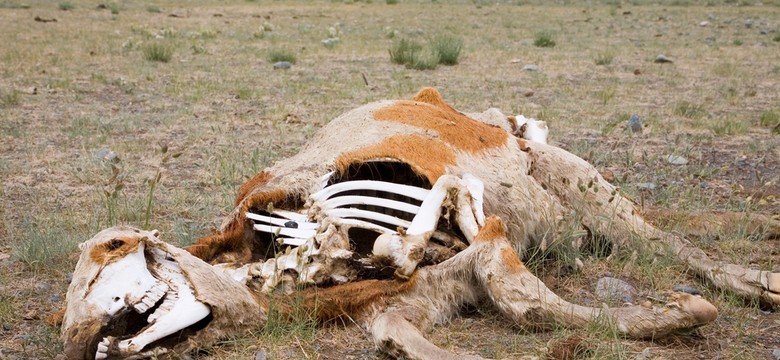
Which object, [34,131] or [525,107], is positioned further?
[525,107]

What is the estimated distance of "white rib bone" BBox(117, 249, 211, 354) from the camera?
2842mm

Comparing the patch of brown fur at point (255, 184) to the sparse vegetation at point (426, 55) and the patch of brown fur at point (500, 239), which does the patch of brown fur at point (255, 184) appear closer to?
the patch of brown fur at point (500, 239)

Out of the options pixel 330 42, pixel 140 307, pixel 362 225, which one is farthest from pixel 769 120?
pixel 330 42

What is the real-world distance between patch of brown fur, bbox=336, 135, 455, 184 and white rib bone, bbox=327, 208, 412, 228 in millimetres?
274

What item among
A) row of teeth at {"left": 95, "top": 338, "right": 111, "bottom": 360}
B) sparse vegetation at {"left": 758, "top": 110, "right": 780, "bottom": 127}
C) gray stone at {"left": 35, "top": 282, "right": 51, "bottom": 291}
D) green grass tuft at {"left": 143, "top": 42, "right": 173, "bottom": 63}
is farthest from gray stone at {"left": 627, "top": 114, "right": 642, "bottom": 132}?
green grass tuft at {"left": 143, "top": 42, "right": 173, "bottom": 63}

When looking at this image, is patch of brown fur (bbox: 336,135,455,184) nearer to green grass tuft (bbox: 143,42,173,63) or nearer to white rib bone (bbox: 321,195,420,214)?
white rib bone (bbox: 321,195,420,214)

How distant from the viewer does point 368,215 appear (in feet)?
12.6

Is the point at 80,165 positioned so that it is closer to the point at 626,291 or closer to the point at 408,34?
the point at 626,291

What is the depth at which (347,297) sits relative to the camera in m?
3.50

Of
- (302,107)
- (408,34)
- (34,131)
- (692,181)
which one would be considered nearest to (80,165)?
(34,131)

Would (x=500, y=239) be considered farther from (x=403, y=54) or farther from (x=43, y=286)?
(x=403, y=54)

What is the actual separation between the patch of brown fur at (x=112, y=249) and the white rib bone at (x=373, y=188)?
3.49 feet

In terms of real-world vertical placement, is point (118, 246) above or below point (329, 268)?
above

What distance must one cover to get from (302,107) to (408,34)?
25.1 ft
